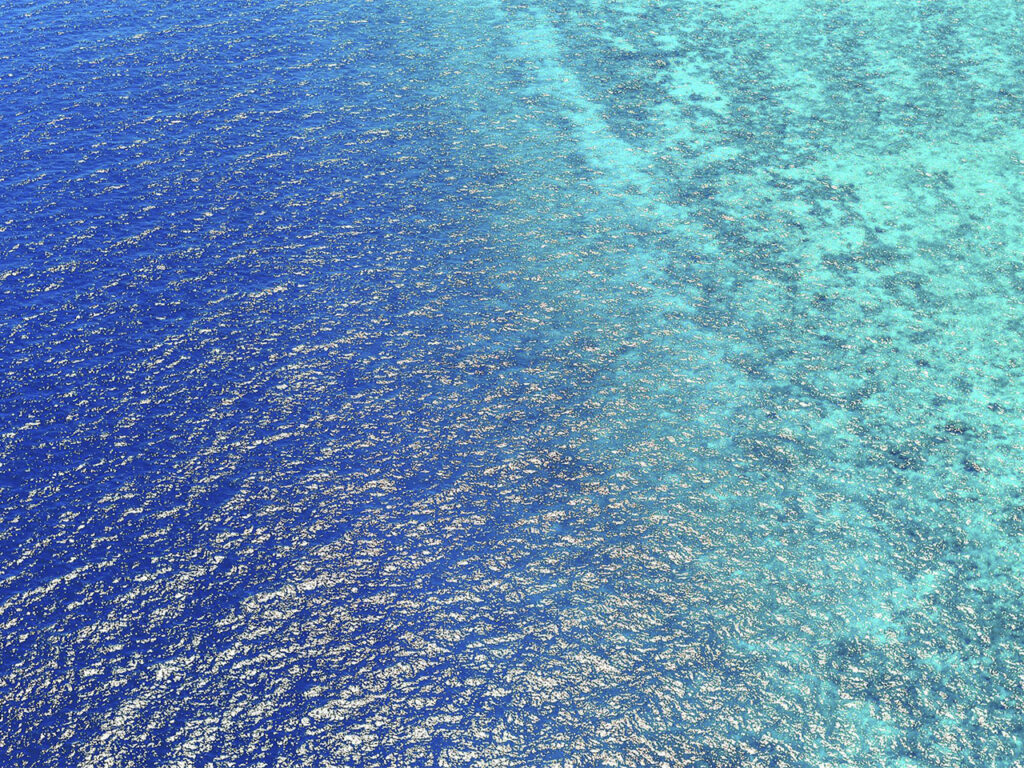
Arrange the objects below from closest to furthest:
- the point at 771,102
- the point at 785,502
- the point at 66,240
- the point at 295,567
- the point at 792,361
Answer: the point at 295,567
the point at 785,502
the point at 792,361
the point at 66,240
the point at 771,102

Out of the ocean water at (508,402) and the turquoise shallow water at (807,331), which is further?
the turquoise shallow water at (807,331)

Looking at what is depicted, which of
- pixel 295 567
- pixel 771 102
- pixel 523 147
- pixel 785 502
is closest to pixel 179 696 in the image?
pixel 295 567

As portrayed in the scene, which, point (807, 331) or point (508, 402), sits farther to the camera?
point (807, 331)

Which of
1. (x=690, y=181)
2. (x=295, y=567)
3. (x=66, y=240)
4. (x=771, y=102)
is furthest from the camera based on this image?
(x=771, y=102)

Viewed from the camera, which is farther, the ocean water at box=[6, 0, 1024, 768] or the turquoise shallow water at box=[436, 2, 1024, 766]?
the turquoise shallow water at box=[436, 2, 1024, 766]

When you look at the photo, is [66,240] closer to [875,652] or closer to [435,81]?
[435,81]

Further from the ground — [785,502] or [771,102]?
[771,102]

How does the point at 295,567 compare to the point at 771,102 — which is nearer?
the point at 295,567

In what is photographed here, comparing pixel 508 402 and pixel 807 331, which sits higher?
pixel 807 331
